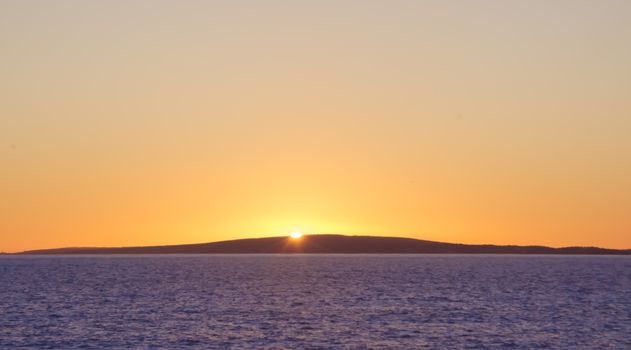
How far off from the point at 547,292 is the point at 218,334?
68.7 m

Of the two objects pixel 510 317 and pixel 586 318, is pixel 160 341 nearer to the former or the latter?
pixel 510 317

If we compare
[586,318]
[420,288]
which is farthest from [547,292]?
[586,318]

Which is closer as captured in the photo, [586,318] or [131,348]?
[131,348]

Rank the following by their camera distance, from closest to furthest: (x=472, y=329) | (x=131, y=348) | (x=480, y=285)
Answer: (x=131, y=348) → (x=472, y=329) → (x=480, y=285)

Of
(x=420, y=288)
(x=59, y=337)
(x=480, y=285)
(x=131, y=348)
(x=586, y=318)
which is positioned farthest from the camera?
(x=480, y=285)

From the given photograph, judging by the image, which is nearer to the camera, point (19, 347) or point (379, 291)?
point (19, 347)

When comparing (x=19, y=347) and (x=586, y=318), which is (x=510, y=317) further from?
(x=19, y=347)

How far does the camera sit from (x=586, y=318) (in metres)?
88.8

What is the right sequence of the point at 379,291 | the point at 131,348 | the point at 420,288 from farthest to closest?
the point at 420,288
the point at 379,291
the point at 131,348

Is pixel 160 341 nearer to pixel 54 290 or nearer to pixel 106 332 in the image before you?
pixel 106 332

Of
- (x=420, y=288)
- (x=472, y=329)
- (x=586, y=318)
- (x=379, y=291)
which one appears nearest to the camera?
(x=472, y=329)

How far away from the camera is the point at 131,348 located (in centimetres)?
6712

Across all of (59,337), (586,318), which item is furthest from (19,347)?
(586,318)

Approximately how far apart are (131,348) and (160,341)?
410cm
